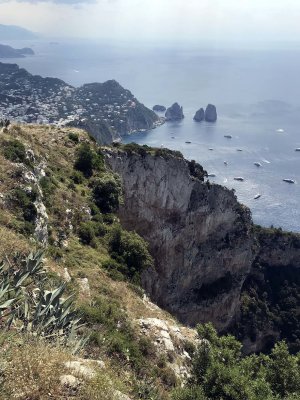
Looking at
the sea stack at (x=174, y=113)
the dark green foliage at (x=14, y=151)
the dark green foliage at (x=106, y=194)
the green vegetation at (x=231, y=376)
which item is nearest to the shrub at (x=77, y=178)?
the dark green foliage at (x=106, y=194)

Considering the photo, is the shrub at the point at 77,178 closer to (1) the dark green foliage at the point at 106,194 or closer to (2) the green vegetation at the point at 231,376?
(1) the dark green foliage at the point at 106,194

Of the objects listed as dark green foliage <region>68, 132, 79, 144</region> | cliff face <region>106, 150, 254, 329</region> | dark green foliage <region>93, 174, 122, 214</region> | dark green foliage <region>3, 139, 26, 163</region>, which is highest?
dark green foliage <region>3, 139, 26, 163</region>

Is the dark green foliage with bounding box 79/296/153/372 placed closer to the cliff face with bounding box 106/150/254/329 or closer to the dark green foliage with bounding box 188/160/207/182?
the cliff face with bounding box 106/150/254/329

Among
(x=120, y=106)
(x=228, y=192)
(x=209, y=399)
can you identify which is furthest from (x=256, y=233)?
(x=120, y=106)

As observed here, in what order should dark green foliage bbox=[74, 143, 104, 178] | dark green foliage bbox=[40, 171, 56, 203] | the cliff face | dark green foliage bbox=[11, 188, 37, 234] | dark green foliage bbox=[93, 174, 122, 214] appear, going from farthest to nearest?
the cliff face
dark green foliage bbox=[74, 143, 104, 178]
dark green foliage bbox=[93, 174, 122, 214]
dark green foliage bbox=[40, 171, 56, 203]
dark green foliage bbox=[11, 188, 37, 234]

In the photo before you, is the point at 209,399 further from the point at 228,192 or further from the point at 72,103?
the point at 72,103

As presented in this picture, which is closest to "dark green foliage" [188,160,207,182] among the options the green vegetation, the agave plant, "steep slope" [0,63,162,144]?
the green vegetation

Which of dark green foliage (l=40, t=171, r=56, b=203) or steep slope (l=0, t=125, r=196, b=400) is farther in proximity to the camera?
dark green foliage (l=40, t=171, r=56, b=203)
